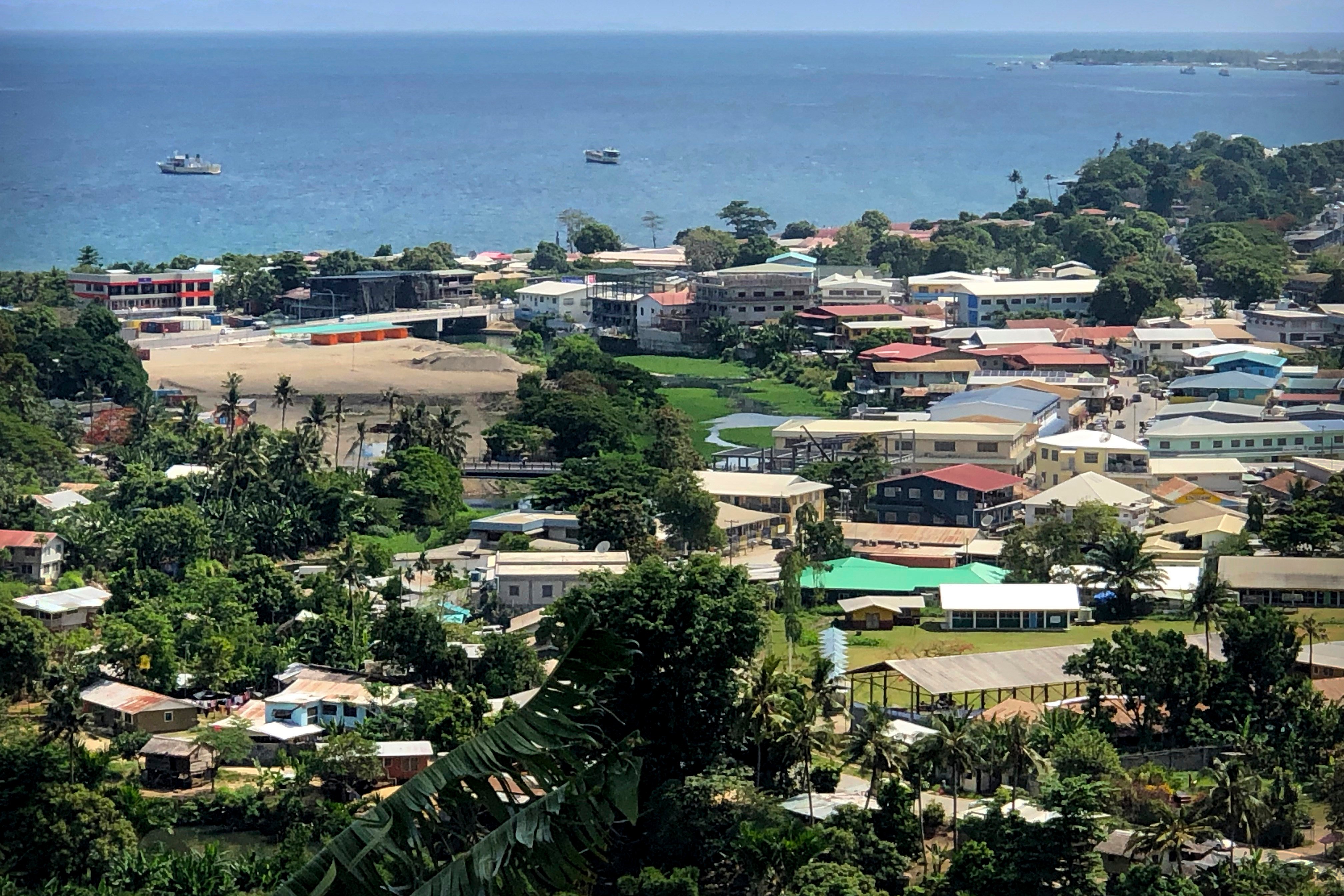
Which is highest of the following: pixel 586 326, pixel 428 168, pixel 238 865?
pixel 428 168

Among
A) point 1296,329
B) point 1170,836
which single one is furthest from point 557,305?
point 1170,836

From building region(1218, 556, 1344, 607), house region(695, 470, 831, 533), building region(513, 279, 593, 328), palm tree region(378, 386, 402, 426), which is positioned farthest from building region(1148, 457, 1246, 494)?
building region(513, 279, 593, 328)

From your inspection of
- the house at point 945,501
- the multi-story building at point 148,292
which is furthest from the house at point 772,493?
the multi-story building at point 148,292

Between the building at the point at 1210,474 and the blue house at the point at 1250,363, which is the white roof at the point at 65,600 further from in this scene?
the blue house at the point at 1250,363

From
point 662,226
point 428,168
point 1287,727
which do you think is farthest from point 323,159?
point 1287,727

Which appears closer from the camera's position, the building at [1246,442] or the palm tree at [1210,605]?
the palm tree at [1210,605]

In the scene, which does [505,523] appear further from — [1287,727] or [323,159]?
[323,159]

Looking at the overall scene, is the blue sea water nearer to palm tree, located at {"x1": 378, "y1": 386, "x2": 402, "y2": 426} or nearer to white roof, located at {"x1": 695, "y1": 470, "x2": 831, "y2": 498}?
palm tree, located at {"x1": 378, "y1": 386, "x2": 402, "y2": 426}
